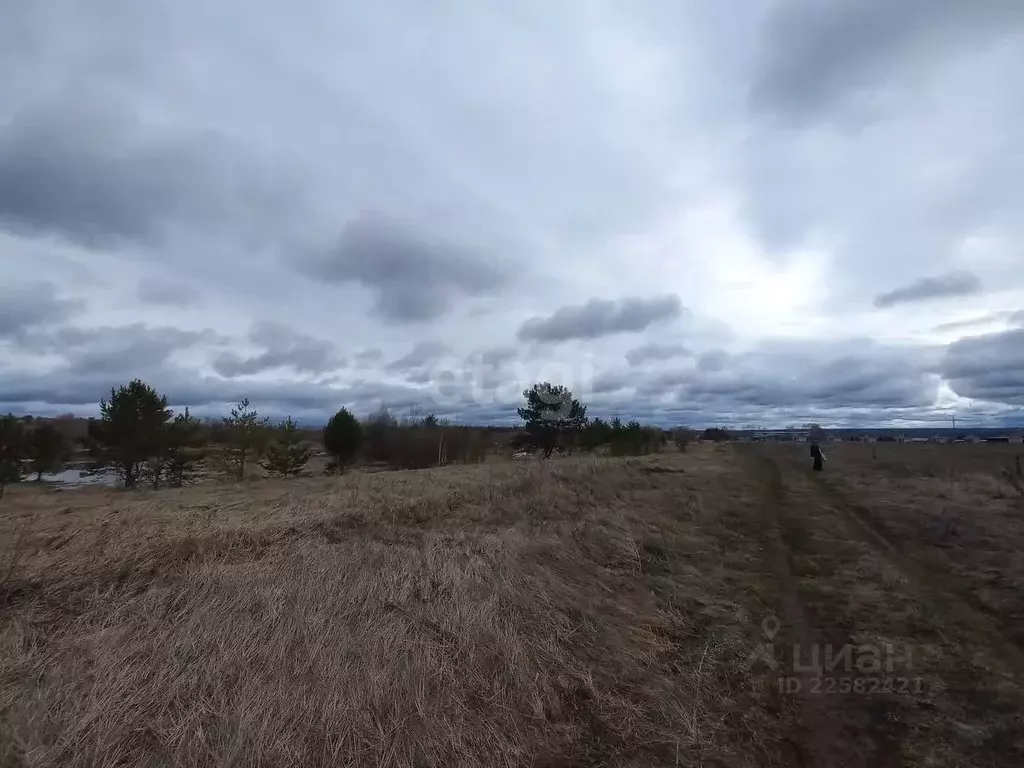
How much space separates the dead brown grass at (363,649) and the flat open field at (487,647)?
0.10 feet

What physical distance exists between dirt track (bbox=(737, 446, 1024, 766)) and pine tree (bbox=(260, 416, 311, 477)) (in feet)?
89.2

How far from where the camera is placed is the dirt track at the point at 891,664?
4.73 m

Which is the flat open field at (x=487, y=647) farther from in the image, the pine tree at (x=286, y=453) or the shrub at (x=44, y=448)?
the shrub at (x=44, y=448)

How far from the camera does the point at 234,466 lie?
35.2m

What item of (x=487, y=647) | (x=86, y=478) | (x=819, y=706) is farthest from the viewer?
(x=86, y=478)

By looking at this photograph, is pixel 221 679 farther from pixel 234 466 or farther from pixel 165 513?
pixel 234 466

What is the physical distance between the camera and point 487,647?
6.07 m

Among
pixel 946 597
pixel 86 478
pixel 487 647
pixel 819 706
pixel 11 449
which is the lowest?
pixel 819 706

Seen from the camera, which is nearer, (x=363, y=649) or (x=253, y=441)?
(x=363, y=649)

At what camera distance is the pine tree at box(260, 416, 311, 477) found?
3111 centimetres

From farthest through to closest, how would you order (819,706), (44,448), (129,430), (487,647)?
(44,448)
(129,430)
(487,647)
(819,706)

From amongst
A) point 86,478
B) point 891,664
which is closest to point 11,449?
point 86,478

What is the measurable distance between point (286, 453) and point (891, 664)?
30.6 m

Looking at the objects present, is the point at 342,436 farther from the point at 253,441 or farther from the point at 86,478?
the point at 86,478
